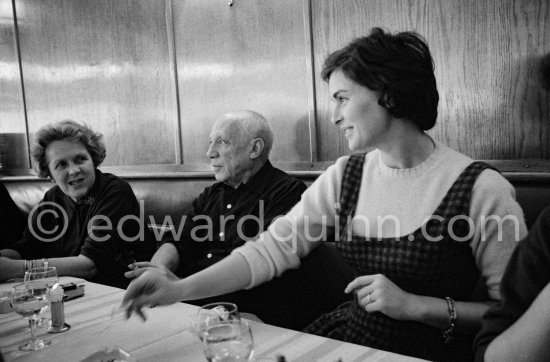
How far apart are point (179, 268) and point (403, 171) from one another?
52.0 inches

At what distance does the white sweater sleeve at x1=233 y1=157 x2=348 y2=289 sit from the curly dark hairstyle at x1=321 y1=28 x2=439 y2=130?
0.93ft

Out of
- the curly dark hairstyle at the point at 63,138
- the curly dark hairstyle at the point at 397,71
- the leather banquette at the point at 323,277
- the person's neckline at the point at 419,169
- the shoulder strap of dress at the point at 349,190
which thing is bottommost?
the leather banquette at the point at 323,277

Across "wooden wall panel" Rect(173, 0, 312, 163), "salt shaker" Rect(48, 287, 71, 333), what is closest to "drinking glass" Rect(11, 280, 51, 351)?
"salt shaker" Rect(48, 287, 71, 333)

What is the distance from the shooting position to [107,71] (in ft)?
13.1

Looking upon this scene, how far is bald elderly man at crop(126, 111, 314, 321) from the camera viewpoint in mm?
2174

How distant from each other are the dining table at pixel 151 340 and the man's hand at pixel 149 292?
5 cm

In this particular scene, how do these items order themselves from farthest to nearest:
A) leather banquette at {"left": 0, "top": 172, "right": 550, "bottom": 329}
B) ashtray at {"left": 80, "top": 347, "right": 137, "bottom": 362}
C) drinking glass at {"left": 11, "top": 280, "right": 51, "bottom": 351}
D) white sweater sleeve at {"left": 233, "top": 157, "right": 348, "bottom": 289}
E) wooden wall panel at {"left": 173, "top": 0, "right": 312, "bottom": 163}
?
wooden wall panel at {"left": 173, "top": 0, "right": 312, "bottom": 163} < leather banquette at {"left": 0, "top": 172, "right": 550, "bottom": 329} < white sweater sleeve at {"left": 233, "top": 157, "right": 348, "bottom": 289} < drinking glass at {"left": 11, "top": 280, "right": 51, "bottom": 351} < ashtray at {"left": 80, "top": 347, "right": 137, "bottom": 362}

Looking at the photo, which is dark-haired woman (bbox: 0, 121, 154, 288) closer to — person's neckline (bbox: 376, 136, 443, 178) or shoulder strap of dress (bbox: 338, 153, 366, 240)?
shoulder strap of dress (bbox: 338, 153, 366, 240)

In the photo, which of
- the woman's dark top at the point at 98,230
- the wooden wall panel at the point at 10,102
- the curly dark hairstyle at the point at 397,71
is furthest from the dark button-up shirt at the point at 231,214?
the wooden wall panel at the point at 10,102

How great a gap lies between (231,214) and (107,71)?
7.84 feet

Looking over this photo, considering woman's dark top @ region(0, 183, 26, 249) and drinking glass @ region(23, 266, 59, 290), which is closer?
drinking glass @ region(23, 266, 59, 290)

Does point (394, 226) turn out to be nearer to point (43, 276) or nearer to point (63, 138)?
point (43, 276)

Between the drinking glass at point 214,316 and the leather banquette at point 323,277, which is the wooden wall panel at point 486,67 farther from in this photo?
the drinking glass at point 214,316

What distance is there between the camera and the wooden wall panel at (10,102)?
4.78 meters
